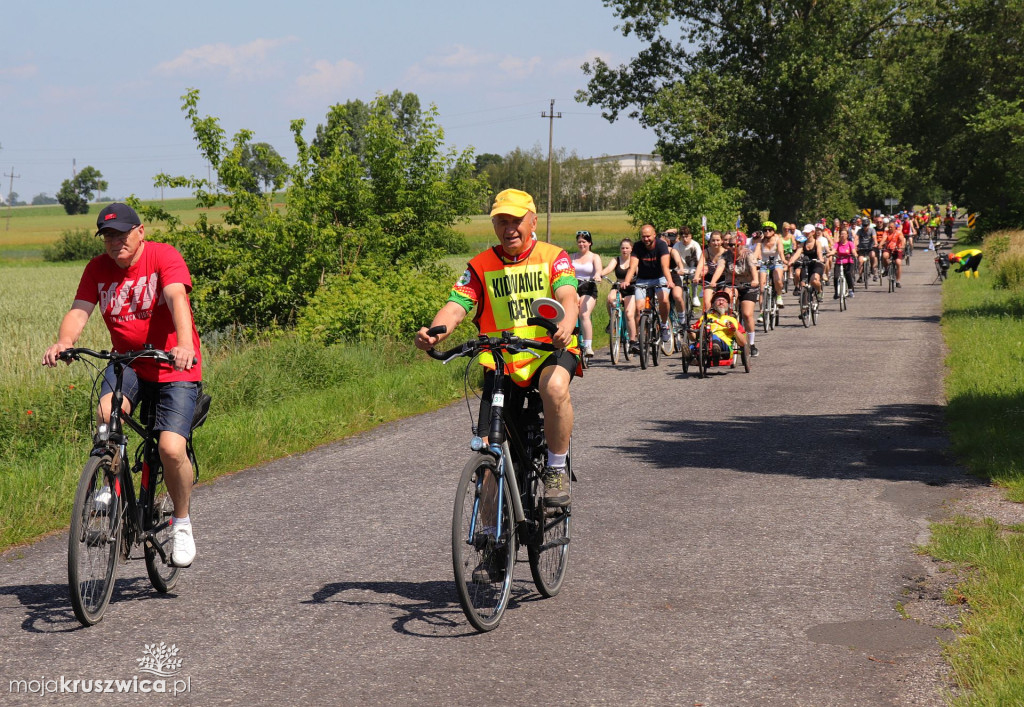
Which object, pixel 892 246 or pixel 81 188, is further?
pixel 81 188

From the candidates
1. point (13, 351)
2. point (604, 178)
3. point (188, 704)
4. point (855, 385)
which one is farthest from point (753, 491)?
point (604, 178)

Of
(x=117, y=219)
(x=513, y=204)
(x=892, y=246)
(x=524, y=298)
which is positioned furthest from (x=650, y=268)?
(x=892, y=246)

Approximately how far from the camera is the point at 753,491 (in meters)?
8.30

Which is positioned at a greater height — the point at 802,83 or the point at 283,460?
the point at 802,83

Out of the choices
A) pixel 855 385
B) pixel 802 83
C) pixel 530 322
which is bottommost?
pixel 855 385

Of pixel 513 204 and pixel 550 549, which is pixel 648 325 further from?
pixel 513 204

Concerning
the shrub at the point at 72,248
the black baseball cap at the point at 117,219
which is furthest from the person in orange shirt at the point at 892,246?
the shrub at the point at 72,248

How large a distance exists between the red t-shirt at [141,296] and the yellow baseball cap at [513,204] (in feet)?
5.11

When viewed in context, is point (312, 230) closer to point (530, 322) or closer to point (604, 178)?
point (530, 322)

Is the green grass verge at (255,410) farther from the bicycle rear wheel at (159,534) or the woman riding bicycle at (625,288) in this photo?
the woman riding bicycle at (625,288)

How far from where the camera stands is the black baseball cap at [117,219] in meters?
5.39

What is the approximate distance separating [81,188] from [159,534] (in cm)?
18452

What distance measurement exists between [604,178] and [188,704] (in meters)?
155

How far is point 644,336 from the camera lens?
53.2ft
